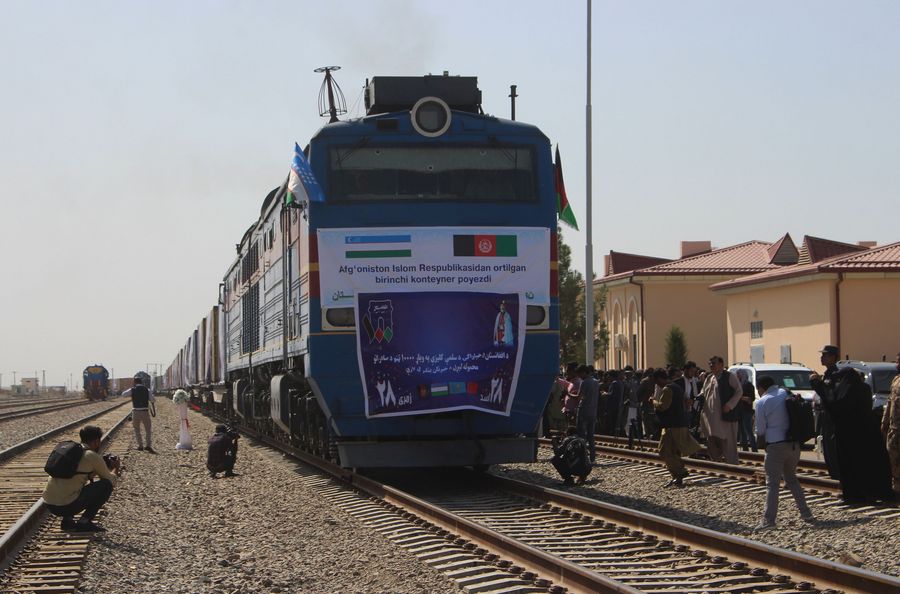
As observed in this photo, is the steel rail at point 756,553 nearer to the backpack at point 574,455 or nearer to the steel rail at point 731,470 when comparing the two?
the backpack at point 574,455

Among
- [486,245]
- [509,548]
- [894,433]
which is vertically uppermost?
[486,245]

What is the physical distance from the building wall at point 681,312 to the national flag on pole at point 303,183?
4133 centimetres

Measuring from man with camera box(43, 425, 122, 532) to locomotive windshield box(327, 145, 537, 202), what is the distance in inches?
160

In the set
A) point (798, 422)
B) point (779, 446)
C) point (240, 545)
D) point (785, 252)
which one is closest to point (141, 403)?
point (240, 545)

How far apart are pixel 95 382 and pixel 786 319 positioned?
68471mm

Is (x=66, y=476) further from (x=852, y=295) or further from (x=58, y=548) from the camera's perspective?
(x=852, y=295)

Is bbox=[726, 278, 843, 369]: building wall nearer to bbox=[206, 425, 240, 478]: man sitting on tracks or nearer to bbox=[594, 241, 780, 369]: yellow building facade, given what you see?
bbox=[594, 241, 780, 369]: yellow building facade

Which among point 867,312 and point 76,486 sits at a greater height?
point 867,312

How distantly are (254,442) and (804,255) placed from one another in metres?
26.4

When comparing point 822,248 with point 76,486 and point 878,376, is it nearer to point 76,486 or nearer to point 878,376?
point 878,376

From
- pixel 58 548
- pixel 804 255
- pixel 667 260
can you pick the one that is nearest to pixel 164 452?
pixel 58 548

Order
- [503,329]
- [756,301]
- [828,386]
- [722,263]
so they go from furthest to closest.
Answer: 1. [722,263]
2. [756,301]
3. [503,329]
4. [828,386]

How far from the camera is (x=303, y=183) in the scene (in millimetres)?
13898

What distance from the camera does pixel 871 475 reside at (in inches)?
473
